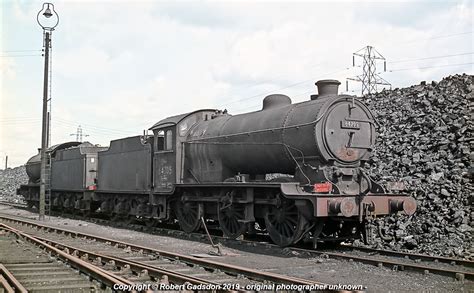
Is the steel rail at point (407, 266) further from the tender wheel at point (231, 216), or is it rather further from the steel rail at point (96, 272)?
the steel rail at point (96, 272)

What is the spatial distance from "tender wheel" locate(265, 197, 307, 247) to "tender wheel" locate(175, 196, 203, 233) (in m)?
2.92

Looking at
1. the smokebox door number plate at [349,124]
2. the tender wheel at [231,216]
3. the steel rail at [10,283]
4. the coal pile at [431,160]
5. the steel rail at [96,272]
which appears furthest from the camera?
the tender wheel at [231,216]

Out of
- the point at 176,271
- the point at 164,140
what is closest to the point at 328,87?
the point at 176,271

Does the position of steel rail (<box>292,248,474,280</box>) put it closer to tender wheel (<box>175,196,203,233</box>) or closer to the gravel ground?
the gravel ground

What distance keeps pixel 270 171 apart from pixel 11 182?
146 ft

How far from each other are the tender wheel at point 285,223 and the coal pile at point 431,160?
2341 millimetres

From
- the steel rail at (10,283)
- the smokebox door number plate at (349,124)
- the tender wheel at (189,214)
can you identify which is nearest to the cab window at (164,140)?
the tender wheel at (189,214)

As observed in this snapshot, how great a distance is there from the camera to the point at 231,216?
12742 mm

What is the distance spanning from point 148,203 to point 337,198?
25.9 ft

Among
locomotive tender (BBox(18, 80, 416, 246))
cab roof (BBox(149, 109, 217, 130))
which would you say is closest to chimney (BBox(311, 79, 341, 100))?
locomotive tender (BBox(18, 80, 416, 246))

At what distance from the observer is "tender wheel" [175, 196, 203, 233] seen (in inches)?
552

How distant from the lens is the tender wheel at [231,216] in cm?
1240

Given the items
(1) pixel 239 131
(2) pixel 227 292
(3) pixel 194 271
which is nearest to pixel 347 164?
(1) pixel 239 131

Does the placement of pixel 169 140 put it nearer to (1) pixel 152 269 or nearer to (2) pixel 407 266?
(1) pixel 152 269
